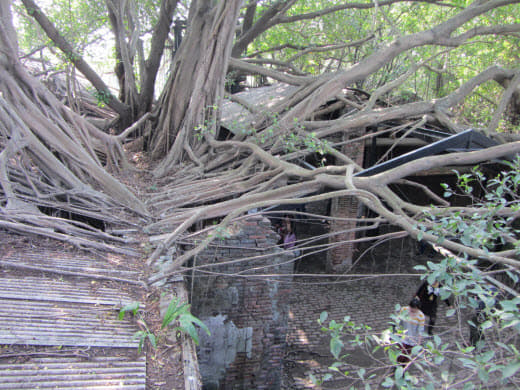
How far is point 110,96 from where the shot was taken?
7.48 m

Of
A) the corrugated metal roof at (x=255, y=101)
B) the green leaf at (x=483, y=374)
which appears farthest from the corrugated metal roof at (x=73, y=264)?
the corrugated metal roof at (x=255, y=101)

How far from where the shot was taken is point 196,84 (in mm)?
6238

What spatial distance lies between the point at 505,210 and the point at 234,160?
157 inches

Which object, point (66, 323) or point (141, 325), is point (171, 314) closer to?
point (141, 325)

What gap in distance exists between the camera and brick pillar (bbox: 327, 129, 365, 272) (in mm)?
7758

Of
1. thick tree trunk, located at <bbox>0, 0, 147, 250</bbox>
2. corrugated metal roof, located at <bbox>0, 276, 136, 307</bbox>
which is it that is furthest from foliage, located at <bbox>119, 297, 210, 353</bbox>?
thick tree trunk, located at <bbox>0, 0, 147, 250</bbox>

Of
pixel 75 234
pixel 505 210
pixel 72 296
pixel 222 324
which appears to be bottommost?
pixel 222 324

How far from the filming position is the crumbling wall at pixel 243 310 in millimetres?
4426

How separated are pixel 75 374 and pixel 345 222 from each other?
22.0ft

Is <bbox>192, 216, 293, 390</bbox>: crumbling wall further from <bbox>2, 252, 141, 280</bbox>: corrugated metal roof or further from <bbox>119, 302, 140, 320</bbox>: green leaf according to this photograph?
<bbox>119, 302, 140, 320</bbox>: green leaf

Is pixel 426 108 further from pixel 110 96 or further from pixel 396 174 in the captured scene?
pixel 110 96

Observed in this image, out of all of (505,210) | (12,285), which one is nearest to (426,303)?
(505,210)

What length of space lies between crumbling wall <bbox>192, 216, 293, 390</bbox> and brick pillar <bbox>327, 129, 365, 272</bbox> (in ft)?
10.2

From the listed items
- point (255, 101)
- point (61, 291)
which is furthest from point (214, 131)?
point (61, 291)
